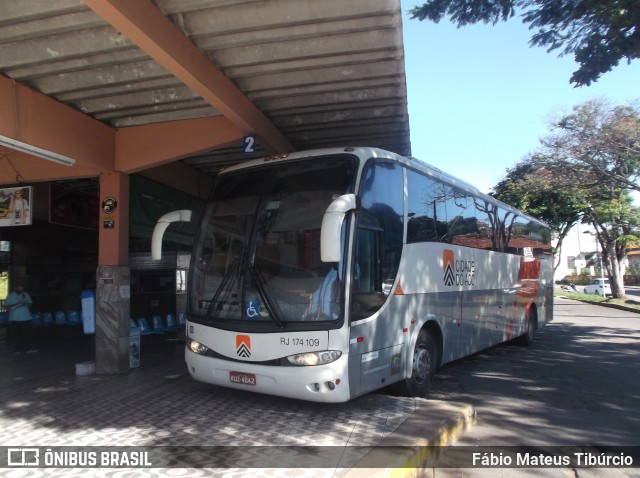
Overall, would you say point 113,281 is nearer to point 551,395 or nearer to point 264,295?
point 264,295

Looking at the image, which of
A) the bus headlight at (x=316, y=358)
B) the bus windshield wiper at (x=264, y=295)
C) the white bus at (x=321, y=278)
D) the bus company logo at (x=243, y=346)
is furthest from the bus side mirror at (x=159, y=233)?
the bus headlight at (x=316, y=358)

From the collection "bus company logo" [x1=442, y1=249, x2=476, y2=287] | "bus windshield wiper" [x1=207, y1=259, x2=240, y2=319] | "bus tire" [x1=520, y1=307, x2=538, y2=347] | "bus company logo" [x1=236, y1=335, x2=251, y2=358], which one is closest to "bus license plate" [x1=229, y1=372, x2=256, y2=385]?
"bus company logo" [x1=236, y1=335, x2=251, y2=358]

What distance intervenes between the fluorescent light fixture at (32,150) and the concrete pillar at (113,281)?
92 cm

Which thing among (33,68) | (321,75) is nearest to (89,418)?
(33,68)

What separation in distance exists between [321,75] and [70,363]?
272 inches

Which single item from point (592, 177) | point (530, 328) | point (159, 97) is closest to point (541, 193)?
point (592, 177)

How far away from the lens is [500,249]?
1030cm

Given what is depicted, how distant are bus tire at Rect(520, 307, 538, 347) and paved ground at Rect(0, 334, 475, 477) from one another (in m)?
7.00

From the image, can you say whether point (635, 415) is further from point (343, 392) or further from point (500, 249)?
point (500, 249)

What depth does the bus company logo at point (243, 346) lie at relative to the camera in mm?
5504

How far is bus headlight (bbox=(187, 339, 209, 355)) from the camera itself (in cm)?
597

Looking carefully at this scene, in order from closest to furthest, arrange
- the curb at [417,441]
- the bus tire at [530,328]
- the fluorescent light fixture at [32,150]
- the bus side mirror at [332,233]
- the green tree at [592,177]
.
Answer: the curb at [417,441] → the bus side mirror at [332,233] → the fluorescent light fixture at [32,150] → the bus tire at [530,328] → the green tree at [592,177]

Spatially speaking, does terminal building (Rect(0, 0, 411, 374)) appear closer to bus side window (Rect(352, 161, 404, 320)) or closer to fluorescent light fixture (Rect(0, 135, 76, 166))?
fluorescent light fixture (Rect(0, 135, 76, 166))

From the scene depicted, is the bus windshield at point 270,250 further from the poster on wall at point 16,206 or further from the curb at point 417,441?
the poster on wall at point 16,206
